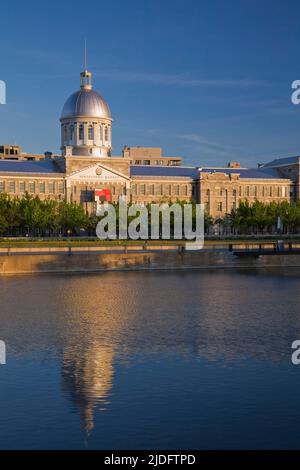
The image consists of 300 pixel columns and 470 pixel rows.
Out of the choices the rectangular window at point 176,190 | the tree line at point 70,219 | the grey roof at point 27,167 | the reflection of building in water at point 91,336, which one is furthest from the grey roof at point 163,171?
the reflection of building in water at point 91,336

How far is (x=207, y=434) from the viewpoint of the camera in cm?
1652

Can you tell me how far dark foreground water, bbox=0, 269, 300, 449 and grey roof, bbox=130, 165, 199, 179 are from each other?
7593 centimetres

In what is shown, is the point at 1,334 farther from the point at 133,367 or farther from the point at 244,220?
the point at 244,220

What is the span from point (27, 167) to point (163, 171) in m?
22.4

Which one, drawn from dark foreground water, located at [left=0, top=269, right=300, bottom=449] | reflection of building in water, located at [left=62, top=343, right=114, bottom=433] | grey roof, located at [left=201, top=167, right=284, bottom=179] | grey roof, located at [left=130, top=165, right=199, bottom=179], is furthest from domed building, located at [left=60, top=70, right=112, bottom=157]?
reflection of building in water, located at [left=62, top=343, right=114, bottom=433]

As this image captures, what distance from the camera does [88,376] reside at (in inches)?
849

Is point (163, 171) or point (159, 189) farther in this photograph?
point (163, 171)

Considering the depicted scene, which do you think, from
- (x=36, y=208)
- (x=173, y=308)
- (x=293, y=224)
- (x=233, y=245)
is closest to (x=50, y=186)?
(x=36, y=208)

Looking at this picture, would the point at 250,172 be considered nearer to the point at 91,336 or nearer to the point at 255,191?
the point at 255,191

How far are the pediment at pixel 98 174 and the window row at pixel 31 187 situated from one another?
224 cm

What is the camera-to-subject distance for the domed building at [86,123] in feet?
374

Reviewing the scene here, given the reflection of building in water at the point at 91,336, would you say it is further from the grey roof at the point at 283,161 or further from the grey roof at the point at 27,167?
the grey roof at the point at 283,161

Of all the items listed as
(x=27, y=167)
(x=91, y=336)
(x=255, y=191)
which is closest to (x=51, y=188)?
(x=27, y=167)

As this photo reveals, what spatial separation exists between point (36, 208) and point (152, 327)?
57.7 metres
